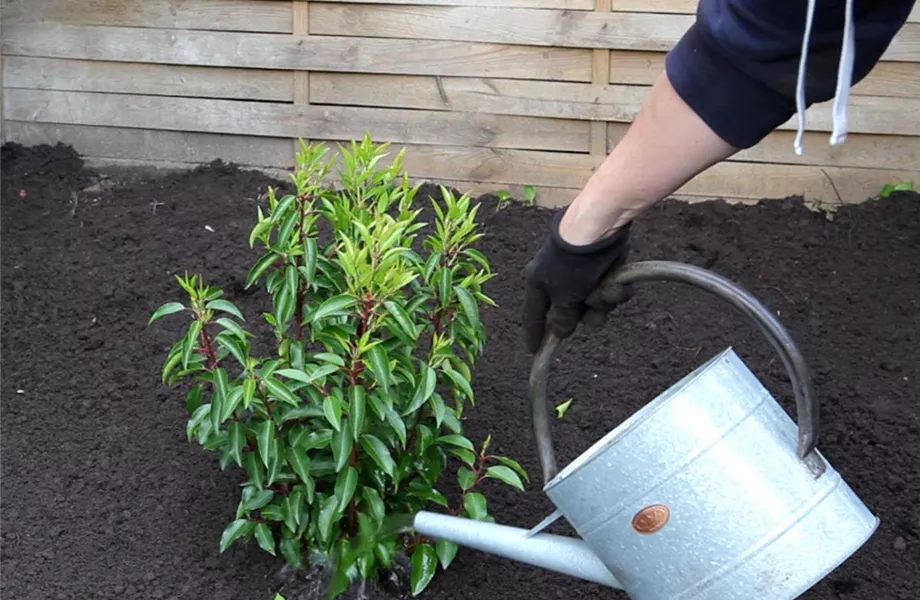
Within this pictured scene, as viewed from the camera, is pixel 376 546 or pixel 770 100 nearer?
pixel 770 100

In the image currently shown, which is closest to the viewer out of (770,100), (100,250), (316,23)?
(770,100)

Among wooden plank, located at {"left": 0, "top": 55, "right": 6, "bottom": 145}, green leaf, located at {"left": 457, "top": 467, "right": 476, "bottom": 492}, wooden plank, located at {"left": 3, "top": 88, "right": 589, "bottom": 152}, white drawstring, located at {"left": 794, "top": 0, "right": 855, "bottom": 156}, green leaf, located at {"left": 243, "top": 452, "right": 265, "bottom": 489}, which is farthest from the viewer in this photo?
wooden plank, located at {"left": 0, "top": 55, "right": 6, "bottom": 145}

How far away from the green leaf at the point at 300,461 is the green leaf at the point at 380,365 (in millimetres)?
276

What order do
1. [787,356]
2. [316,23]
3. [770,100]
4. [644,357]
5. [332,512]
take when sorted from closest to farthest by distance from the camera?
1. [770,100]
2. [787,356]
3. [332,512]
4. [644,357]
5. [316,23]

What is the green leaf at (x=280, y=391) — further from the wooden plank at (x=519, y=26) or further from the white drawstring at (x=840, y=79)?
the wooden plank at (x=519, y=26)

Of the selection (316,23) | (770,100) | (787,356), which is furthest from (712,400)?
(316,23)

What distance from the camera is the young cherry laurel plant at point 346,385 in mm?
2135

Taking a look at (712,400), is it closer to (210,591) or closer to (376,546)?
(376,546)

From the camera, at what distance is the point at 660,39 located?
389 cm

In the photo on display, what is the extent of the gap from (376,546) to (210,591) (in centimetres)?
43

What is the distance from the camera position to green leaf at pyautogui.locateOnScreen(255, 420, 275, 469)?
2193 mm

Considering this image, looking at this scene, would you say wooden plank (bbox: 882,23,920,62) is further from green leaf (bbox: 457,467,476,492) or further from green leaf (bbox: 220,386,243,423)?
green leaf (bbox: 220,386,243,423)

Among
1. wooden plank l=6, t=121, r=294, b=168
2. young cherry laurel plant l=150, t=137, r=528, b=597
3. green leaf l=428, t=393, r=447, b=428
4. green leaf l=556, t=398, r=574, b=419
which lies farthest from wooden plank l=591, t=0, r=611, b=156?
green leaf l=428, t=393, r=447, b=428

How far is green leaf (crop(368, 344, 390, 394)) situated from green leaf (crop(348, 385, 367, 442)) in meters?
0.05
